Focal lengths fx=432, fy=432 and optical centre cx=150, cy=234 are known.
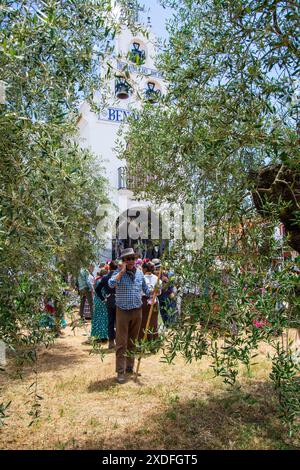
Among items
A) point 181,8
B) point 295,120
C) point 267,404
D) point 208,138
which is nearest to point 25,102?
point 208,138

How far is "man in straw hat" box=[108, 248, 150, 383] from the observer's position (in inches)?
284

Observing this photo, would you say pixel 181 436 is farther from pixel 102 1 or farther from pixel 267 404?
pixel 102 1

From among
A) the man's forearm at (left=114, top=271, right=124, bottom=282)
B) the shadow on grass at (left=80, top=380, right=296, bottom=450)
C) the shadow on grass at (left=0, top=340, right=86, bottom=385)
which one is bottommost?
the shadow on grass at (left=0, top=340, right=86, bottom=385)

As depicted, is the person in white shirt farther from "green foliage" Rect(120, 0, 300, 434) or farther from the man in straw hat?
"green foliage" Rect(120, 0, 300, 434)

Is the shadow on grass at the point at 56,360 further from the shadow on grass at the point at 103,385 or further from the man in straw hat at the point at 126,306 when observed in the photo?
the man in straw hat at the point at 126,306

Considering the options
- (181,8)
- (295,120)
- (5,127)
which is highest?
(181,8)

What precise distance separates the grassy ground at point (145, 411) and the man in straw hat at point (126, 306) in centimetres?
49

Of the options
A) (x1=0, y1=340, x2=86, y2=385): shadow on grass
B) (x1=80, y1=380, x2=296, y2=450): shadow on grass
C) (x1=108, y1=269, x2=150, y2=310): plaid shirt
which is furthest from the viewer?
(x1=0, y1=340, x2=86, y2=385): shadow on grass

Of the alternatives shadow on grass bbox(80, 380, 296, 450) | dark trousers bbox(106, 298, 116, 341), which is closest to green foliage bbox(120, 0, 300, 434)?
shadow on grass bbox(80, 380, 296, 450)

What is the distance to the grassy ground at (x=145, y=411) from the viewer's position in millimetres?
4945

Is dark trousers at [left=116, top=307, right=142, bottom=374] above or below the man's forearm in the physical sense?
below

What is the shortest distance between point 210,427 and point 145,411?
959 mm
